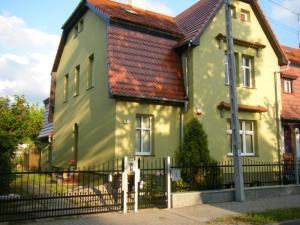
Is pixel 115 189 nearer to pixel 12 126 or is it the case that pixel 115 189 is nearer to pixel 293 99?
pixel 12 126

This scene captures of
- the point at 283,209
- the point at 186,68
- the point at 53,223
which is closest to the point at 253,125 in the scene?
the point at 186,68

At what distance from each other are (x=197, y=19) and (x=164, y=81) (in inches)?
154

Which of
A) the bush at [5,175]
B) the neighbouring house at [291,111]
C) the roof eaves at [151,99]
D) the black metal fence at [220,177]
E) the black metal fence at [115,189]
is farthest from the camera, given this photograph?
the neighbouring house at [291,111]

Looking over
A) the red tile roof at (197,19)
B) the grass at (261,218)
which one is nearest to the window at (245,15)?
the red tile roof at (197,19)

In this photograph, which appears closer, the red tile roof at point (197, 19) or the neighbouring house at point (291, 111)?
the red tile roof at point (197, 19)

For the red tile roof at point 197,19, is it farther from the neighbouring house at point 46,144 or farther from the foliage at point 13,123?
the neighbouring house at point 46,144

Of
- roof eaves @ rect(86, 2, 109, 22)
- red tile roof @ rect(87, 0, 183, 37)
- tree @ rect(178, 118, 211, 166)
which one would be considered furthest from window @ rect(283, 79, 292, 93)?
roof eaves @ rect(86, 2, 109, 22)

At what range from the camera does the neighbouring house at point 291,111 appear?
18.5 metres

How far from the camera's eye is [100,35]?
16.1 m

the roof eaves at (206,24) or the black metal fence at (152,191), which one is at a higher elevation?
the roof eaves at (206,24)

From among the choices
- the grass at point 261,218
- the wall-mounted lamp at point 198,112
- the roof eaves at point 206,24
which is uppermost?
the roof eaves at point 206,24

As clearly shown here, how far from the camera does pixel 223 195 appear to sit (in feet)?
38.7

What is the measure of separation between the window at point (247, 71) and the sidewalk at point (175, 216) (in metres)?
7.05

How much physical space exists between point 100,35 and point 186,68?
4.22 m
